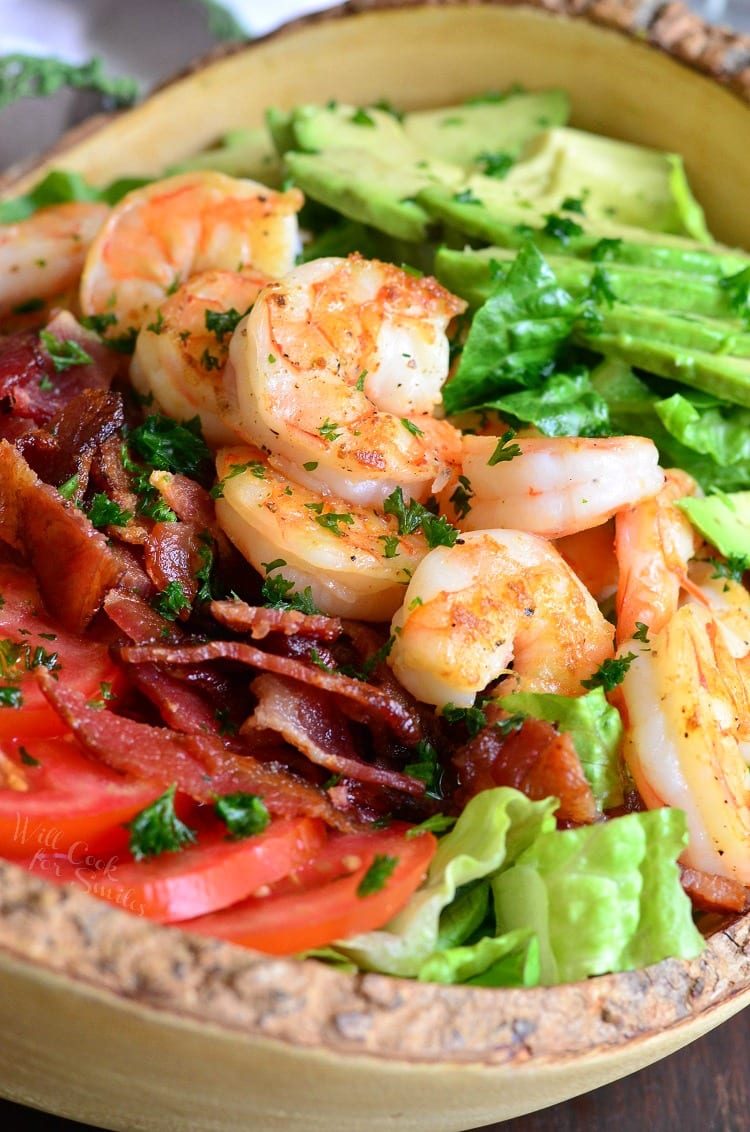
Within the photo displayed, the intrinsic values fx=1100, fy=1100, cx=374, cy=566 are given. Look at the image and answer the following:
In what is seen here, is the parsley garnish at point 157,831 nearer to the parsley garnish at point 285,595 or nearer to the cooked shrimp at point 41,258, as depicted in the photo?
the parsley garnish at point 285,595

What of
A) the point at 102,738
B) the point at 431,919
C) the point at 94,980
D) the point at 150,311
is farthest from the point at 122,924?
the point at 150,311

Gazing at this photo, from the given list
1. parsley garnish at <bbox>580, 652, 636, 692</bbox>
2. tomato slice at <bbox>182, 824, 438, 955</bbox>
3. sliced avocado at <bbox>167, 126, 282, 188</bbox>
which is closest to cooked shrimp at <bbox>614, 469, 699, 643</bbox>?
parsley garnish at <bbox>580, 652, 636, 692</bbox>

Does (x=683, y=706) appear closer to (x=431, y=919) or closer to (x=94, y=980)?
(x=431, y=919)

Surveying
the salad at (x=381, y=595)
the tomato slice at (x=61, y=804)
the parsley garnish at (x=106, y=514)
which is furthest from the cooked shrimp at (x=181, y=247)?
the tomato slice at (x=61, y=804)

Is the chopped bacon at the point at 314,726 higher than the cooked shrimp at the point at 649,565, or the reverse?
the cooked shrimp at the point at 649,565

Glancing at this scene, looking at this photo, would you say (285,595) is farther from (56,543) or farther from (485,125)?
(485,125)

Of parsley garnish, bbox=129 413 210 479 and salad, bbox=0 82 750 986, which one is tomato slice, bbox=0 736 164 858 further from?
parsley garnish, bbox=129 413 210 479

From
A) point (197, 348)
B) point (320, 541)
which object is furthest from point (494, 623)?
point (197, 348)
